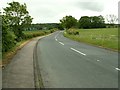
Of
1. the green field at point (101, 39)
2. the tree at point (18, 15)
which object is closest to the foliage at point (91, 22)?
the green field at point (101, 39)

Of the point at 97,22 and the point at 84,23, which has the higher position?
the point at 97,22

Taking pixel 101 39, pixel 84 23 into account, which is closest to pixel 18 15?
pixel 101 39

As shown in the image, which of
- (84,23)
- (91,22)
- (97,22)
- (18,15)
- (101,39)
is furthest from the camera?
(97,22)

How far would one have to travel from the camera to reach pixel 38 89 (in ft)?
29.3

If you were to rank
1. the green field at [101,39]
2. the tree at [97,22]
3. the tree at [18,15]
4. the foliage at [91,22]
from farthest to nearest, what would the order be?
the tree at [97,22], the foliage at [91,22], the tree at [18,15], the green field at [101,39]

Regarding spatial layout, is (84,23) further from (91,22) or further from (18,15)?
(18,15)

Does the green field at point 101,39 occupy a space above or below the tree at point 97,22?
below

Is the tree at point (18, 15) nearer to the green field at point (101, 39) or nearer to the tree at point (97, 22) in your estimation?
the green field at point (101, 39)

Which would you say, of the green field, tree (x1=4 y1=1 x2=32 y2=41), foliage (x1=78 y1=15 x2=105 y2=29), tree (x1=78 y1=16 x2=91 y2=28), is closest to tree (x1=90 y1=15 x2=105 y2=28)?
foliage (x1=78 y1=15 x2=105 y2=29)

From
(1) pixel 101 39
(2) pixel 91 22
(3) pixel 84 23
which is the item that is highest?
(2) pixel 91 22

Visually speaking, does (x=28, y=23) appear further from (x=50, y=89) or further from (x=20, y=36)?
(x=50, y=89)

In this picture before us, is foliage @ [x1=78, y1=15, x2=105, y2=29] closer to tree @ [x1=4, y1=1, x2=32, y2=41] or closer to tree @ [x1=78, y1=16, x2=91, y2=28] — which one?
tree @ [x1=78, y1=16, x2=91, y2=28]

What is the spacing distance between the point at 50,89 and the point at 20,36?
42.7m

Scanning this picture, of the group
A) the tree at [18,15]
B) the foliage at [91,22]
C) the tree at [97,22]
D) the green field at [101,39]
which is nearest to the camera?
the green field at [101,39]
